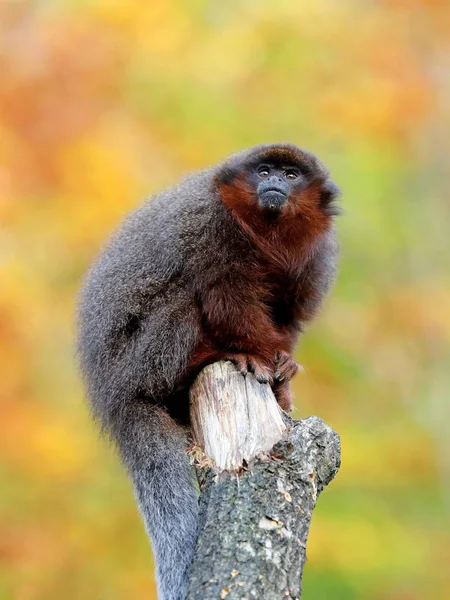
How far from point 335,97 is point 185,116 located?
1.41 meters

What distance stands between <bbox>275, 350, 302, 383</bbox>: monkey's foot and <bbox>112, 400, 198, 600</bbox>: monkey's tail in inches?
23.0

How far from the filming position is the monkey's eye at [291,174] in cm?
459

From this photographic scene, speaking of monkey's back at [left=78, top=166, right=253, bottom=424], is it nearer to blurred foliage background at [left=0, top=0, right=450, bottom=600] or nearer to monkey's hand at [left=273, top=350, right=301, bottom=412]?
monkey's hand at [left=273, top=350, right=301, bottom=412]

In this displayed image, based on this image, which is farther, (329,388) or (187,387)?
(329,388)

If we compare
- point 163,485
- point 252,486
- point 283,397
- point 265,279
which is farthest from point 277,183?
point 252,486

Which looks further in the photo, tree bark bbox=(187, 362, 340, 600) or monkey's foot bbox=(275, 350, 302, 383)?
monkey's foot bbox=(275, 350, 302, 383)

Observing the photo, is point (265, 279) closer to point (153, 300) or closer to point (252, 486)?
point (153, 300)

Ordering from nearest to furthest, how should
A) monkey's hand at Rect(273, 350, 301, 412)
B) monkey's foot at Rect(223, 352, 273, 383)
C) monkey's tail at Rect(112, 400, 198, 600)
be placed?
monkey's tail at Rect(112, 400, 198, 600) < monkey's foot at Rect(223, 352, 273, 383) < monkey's hand at Rect(273, 350, 301, 412)

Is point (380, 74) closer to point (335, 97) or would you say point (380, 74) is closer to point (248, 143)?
point (335, 97)

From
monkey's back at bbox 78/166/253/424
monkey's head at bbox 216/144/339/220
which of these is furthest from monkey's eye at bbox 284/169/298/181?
monkey's back at bbox 78/166/253/424

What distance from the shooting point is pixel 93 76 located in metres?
7.48

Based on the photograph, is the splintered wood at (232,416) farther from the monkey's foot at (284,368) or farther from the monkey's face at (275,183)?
the monkey's face at (275,183)

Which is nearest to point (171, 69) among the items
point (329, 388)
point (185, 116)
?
point (185, 116)

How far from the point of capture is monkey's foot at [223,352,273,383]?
399 cm
